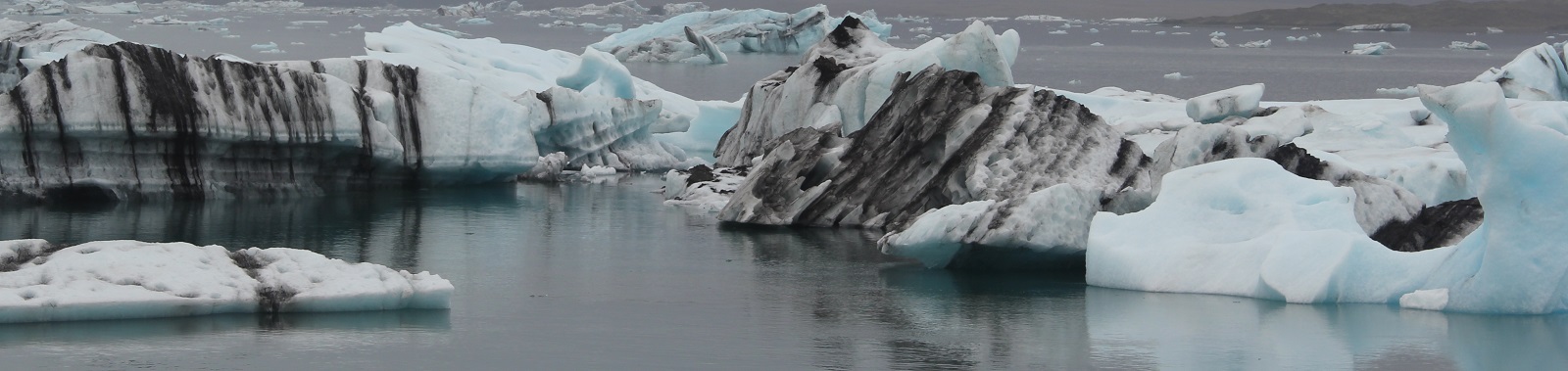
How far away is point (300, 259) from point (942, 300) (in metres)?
3.55

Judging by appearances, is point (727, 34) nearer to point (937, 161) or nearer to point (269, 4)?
point (937, 161)

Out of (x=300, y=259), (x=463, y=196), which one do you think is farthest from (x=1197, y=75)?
(x=300, y=259)

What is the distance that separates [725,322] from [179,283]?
2671 millimetres

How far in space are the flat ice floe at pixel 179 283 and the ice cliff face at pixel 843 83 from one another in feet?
26.3

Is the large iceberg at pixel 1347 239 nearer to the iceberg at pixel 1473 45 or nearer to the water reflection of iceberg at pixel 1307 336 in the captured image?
the water reflection of iceberg at pixel 1307 336

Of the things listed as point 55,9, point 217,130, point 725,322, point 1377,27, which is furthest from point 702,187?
point 1377,27

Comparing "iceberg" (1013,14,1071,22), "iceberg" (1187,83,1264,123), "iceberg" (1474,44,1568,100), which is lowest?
"iceberg" (1013,14,1071,22)

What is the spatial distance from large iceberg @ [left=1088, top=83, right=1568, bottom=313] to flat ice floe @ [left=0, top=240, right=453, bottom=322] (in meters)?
4.26

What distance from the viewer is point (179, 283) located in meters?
7.91

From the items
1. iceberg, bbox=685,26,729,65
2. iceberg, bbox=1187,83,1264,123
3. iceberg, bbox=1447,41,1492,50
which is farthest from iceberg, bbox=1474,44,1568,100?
iceberg, bbox=1447,41,1492,50

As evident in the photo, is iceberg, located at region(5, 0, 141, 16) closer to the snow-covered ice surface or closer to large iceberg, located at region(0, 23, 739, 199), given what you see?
large iceberg, located at region(0, 23, 739, 199)

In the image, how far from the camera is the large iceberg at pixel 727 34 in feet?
145

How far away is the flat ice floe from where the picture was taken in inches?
300

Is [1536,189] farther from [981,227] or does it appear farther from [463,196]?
[463,196]
